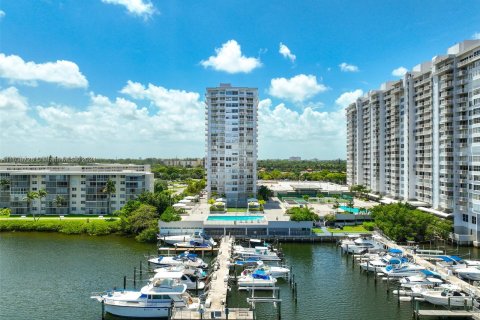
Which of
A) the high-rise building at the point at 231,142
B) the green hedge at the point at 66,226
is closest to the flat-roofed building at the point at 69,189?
the green hedge at the point at 66,226

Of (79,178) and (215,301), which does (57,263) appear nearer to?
(215,301)

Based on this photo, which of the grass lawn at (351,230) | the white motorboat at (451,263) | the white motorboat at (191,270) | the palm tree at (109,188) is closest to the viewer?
the white motorboat at (191,270)

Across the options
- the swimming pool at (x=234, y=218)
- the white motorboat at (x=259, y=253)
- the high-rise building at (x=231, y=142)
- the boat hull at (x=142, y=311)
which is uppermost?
the high-rise building at (x=231, y=142)

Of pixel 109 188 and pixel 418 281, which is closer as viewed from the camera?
pixel 418 281

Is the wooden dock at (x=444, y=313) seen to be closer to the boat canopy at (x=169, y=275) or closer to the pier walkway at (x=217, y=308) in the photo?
the pier walkway at (x=217, y=308)

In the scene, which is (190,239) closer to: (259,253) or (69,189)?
(259,253)

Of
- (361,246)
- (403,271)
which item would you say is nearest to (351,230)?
(361,246)

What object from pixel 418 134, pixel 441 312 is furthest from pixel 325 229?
pixel 441 312
